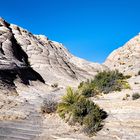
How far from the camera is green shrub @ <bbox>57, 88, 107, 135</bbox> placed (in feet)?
57.9

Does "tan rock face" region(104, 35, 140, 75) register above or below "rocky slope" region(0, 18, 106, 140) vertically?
above

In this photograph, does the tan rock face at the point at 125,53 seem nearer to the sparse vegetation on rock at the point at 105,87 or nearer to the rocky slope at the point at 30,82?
the rocky slope at the point at 30,82

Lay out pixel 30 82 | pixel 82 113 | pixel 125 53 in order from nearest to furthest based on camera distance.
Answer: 1. pixel 82 113
2. pixel 30 82
3. pixel 125 53

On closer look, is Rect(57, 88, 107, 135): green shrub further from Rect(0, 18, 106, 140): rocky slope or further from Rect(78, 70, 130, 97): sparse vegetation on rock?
Rect(78, 70, 130, 97): sparse vegetation on rock

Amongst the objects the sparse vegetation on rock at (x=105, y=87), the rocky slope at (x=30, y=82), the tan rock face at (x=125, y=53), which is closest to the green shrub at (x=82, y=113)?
the rocky slope at (x=30, y=82)

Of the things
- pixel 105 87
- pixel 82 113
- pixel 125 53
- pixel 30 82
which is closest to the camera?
pixel 82 113

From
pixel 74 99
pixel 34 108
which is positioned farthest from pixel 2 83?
pixel 74 99

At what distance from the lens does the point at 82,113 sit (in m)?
19.2

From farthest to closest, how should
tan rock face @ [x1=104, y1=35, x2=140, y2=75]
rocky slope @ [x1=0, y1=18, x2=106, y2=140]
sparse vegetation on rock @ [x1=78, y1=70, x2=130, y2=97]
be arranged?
tan rock face @ [x1=104, y1=35, x2=140, y2=75] < sparse vegetation on rock @ [x1=78, y1=70, x2=130, y2=97] < rocky slope @ [x1=0, y1=18, x2=106, y2=140]

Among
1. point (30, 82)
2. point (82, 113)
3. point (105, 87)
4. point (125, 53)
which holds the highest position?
point (125, 53)

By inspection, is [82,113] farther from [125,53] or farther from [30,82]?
[125,53]

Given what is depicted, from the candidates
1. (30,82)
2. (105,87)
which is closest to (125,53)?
(30,82)

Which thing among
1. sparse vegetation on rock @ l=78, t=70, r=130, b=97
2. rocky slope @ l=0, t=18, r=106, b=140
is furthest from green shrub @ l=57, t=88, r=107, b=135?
sparse vegetation on rock @ l=78, t=70, r=130, b=97

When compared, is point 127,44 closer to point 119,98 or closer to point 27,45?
point 27,45
